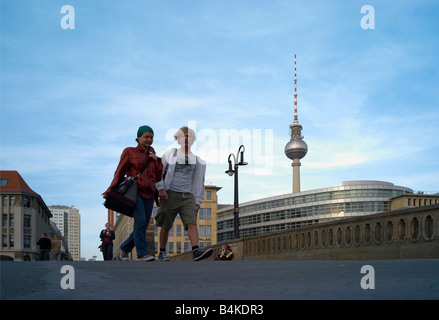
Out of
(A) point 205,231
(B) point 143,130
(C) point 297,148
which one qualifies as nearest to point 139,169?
(B) point 143,130

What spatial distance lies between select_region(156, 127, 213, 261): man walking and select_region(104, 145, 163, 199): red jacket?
0.16m

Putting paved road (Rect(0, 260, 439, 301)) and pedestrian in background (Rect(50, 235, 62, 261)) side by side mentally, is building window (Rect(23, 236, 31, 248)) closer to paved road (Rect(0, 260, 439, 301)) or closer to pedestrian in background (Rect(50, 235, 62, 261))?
pedestrian in background (Rect(50, 235, 62, 261))

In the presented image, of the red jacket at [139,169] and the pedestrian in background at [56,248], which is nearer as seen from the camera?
the red jacket at [139,169]

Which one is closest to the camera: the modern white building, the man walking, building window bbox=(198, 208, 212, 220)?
the man walking

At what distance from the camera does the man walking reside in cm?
898

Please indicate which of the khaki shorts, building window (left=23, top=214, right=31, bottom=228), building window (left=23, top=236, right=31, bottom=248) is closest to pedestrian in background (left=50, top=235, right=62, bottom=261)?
the khaki shorts

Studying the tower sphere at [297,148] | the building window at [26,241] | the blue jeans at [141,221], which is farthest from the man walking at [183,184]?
the tower sphere at [297,148]

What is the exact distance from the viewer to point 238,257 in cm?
2356

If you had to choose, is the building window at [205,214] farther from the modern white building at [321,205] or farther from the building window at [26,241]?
the building window at [26,241]

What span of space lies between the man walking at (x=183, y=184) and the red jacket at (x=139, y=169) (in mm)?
156

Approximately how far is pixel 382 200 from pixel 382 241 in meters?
92.3

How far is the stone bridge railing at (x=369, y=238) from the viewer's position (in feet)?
36.6
